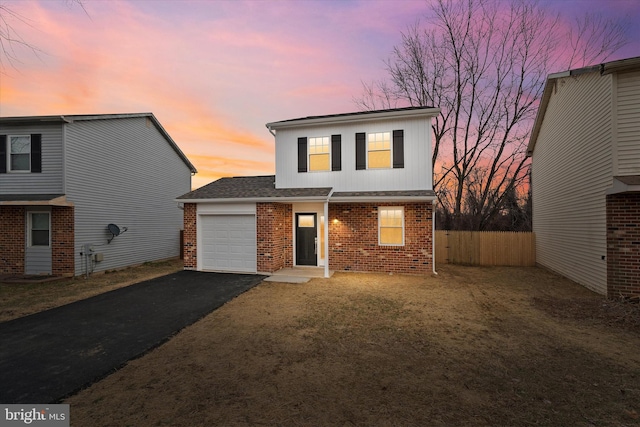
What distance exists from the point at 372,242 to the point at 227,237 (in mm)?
5797

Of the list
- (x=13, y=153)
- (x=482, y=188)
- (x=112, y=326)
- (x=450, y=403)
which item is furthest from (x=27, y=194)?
(x=482, y=188)

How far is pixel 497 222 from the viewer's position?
2186 cm

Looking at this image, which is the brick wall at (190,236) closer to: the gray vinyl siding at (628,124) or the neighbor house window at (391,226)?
the neighbor house window at (391,226)

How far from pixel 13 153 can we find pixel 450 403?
630 inches

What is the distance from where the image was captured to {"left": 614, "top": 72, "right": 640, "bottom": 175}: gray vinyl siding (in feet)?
23.4

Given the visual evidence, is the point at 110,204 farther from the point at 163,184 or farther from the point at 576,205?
the point at 576,205

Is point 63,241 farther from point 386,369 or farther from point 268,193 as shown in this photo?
point 386,369

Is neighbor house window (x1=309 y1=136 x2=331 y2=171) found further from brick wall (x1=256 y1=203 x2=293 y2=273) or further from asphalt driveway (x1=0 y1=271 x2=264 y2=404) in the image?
asphalt driveway (x1=0 y1=271 x2=264 y2=404)

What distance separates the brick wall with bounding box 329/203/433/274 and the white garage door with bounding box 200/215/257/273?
3.19 metres

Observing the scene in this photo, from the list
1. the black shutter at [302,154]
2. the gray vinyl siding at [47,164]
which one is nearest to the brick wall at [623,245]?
Answer: the black shutter at [302,154]

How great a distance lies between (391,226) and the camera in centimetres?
1057

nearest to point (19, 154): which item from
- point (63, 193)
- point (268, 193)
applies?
point (63, 193)

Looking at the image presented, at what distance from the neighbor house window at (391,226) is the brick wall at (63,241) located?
11.8 metres

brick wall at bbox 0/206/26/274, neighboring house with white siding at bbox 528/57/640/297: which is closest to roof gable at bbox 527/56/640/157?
neighboring house with white siding at bbox 528/57/640/297
